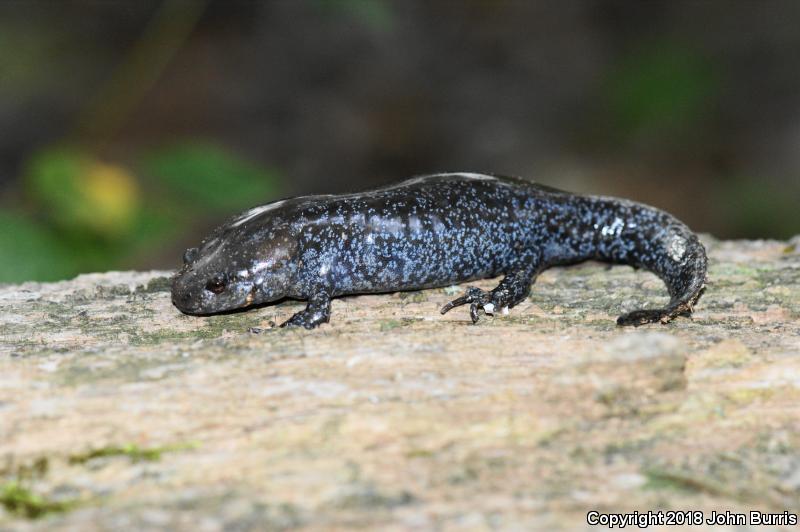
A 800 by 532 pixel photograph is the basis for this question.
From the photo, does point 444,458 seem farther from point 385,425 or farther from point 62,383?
point 62,383

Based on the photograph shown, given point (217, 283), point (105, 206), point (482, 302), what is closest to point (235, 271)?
point (217, 283)

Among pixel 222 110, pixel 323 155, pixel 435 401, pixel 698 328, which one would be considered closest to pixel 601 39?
pixel 323 155

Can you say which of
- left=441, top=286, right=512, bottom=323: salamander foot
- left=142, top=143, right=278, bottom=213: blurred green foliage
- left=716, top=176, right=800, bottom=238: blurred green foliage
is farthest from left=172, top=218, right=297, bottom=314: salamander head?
left=716, top=176, right=800, bottom=238: blurred green foliage

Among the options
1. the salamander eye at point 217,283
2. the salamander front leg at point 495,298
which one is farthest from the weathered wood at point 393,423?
the salamander eye at point 217,283


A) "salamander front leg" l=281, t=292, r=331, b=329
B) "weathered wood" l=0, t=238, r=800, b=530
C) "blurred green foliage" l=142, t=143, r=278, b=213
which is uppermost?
"blurred green foliage" l=142, t=143, r=278, b=213

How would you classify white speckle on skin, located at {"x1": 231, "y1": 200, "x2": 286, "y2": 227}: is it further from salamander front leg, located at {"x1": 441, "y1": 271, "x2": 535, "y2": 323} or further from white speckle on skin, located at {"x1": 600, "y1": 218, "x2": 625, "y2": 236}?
white speckle on skin, located at {"x1": 600, "y1": 218, "x2": 625, "y2": 236}
